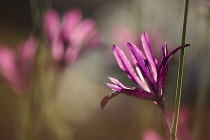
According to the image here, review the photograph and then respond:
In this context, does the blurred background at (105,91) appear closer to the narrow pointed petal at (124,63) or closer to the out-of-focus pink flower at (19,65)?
the out-of-focus pink flower at (19,65)

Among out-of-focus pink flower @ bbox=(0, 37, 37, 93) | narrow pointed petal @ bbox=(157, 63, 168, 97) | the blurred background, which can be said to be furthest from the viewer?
the blurred background

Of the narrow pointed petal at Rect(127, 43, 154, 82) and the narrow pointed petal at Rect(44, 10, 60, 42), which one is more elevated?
the narrow pointed petal at Rect(44, 10, 60, 42)

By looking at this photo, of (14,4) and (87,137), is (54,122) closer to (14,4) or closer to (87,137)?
(87,137)

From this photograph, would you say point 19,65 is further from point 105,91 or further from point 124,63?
point 105,91

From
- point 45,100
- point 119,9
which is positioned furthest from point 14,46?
point 45,100

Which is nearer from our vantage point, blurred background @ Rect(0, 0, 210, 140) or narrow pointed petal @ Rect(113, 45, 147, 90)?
narrow pointed petal @ Rect(113, 45, 147, 90)

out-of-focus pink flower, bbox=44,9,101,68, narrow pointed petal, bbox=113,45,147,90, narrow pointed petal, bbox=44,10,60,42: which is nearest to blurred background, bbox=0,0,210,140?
out-of-focus pink flower, bbox=44,9,101,68

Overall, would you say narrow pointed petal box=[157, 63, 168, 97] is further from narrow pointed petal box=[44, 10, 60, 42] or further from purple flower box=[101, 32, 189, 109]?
narrow pointed petal box=[44, 10, 60, 42]
